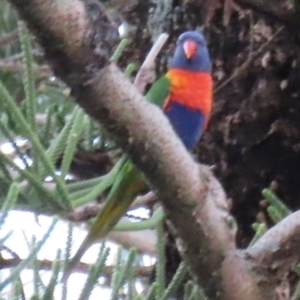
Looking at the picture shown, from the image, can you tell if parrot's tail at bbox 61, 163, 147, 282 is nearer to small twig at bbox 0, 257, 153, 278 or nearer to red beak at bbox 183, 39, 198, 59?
small twig at bbox 0, 257, 153, 278

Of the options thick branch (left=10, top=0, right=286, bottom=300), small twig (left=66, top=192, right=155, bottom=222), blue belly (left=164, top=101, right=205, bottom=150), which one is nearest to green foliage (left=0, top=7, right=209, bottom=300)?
small twig (left=66, top=192, right=155, bottom=222)

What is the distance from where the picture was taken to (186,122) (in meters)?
1.54

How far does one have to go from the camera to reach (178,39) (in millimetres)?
1725

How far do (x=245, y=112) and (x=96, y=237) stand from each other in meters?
0.58

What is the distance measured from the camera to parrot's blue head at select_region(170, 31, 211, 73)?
160 cm

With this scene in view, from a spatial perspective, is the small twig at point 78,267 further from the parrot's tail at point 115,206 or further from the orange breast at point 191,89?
the orange breast at point 191,89

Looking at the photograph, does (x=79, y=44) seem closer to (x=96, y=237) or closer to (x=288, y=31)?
(x=96, y=237)

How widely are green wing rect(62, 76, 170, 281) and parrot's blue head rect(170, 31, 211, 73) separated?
0.44m

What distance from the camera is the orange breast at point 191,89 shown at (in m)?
→ 1.59

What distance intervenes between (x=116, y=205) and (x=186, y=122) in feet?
1.16

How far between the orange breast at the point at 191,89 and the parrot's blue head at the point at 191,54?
3 centimetres

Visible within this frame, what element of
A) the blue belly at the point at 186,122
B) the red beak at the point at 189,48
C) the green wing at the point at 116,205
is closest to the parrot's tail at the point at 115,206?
the green wing at the point at 116,205

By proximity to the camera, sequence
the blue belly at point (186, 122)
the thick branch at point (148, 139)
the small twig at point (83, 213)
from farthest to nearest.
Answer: the blue belly at point (186, 122), the small twig at point (83, 213), the thick branch at point (148, 139)

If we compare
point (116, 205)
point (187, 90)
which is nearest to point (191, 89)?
point (187, 90)
